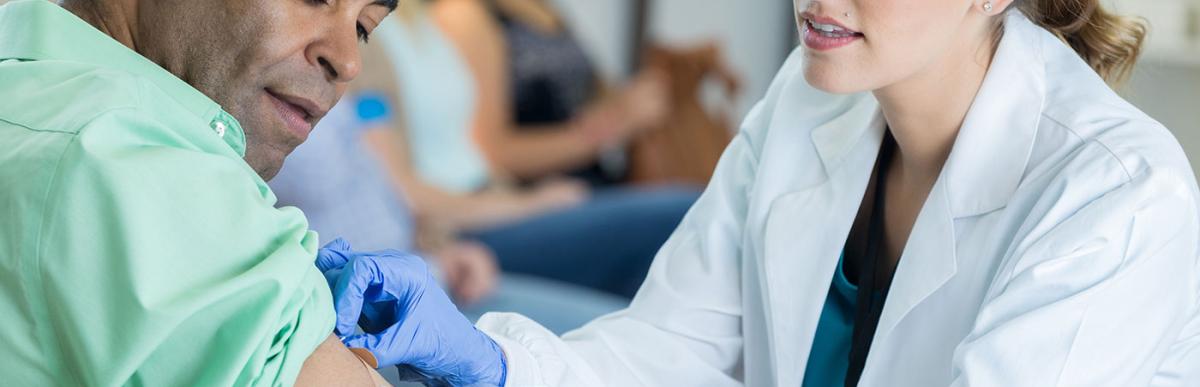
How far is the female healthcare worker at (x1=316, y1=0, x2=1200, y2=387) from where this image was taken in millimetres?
1104

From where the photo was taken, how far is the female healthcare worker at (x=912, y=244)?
43.5 inches

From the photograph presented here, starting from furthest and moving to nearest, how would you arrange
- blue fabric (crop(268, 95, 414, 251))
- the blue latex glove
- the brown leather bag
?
the brown leather bag
blue fabric (crop(268, 95, 414, 251))
the blue latex glove

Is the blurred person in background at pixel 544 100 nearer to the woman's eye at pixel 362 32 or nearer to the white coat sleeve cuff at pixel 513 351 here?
the white coat sleeve cuff at pixel 513 351

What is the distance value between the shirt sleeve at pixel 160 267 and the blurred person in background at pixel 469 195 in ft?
5.81

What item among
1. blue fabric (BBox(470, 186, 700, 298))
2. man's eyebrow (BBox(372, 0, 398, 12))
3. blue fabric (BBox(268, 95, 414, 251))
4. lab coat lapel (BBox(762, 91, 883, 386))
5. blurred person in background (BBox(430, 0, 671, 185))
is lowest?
blue fabric (BBox(470, 186, 700, 298))

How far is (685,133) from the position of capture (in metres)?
3.55

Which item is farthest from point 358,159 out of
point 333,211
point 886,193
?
point 886,193

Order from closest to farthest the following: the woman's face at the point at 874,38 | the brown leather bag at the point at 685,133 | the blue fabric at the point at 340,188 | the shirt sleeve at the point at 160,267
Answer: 1. the shirt sleeve at the point at 160,267
2. the woman's face at the point at 874,38
3. the blue fabric at the point at 340,188
4. the brown leather bag at the point at 685,133

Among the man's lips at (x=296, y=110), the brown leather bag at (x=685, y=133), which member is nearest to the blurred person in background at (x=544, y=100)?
the brown leather bag at (x=685, y=133)

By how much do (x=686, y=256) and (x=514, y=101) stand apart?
2088mm

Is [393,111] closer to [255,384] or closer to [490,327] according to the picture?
[490,327]

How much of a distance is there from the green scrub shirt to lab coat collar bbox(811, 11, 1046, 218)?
2.09 feet

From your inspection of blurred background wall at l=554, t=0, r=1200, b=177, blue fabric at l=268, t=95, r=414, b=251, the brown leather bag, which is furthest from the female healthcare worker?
the brown leather bag

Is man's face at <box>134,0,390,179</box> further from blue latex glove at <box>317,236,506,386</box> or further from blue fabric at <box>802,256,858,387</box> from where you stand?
blue fabric at <box>802,256,858,387</box>
